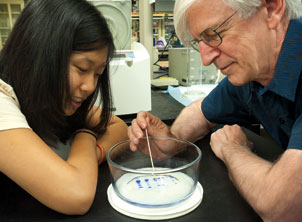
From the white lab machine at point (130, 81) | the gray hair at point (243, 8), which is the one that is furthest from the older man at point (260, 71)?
the white lab machine at point (130, 81)

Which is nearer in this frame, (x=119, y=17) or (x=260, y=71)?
(x=260, y=71)

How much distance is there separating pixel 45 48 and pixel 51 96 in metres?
0.16

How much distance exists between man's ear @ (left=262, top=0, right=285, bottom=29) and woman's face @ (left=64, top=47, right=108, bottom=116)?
55cm

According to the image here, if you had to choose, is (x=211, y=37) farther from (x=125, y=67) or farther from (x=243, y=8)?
(x=125, y=67)

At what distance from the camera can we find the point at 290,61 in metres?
0.79

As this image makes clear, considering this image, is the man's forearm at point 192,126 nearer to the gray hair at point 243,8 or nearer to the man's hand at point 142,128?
the man's hand at point 142,128

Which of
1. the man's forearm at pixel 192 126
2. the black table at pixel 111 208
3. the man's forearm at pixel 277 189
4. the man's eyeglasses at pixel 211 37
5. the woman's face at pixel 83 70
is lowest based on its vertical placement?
the man's forearm at pixel 192 126

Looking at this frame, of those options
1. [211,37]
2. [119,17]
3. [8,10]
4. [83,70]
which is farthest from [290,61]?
[8,10]

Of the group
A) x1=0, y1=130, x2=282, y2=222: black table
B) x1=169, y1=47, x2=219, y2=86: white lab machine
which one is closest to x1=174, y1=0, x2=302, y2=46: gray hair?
x1=0, y1=130, x2=282, y2=222: black table

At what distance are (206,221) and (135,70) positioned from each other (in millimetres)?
1021

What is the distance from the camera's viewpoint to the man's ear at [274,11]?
0.80 meters

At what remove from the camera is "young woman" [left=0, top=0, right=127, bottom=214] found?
2.09 feet

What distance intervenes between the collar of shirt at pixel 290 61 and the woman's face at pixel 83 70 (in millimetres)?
593

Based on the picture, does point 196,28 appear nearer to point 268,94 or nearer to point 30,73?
point 268,94
